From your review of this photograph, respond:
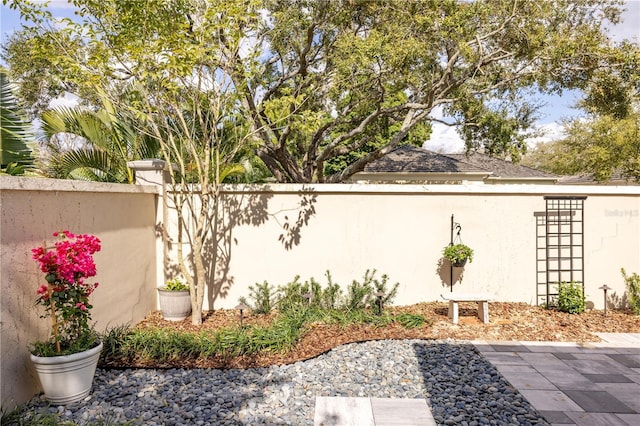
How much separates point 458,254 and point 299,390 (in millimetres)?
3449

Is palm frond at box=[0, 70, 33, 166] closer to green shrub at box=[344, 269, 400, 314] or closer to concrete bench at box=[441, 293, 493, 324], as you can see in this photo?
green shrub at box=[344, 269, 400, 314]

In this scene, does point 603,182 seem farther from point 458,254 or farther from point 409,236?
point 409,236

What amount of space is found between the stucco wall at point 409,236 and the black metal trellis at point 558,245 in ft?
0.37

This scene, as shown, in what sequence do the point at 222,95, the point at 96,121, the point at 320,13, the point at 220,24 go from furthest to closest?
the point at 320,13 → the point at 96,121 → the point at 222,95 → the point at 220,24

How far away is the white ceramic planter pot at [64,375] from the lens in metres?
3.10

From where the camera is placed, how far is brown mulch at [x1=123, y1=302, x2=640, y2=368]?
4.72 meters

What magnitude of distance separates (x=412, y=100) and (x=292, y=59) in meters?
3.17

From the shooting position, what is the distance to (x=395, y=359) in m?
4.32

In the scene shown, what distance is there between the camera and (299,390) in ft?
11.8

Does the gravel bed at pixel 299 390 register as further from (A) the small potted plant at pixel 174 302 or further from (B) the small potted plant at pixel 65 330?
(A) the small potted plant at pixel 174 302

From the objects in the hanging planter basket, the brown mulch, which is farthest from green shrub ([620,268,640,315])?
the hanging planter basket

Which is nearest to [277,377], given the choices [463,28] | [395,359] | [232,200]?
[395,359]

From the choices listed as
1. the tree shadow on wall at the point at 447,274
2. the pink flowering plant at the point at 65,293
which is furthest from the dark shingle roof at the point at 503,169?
the pink flowering plant at the point at 65,293

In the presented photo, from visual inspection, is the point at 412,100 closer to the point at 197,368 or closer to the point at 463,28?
the point at 463,28
